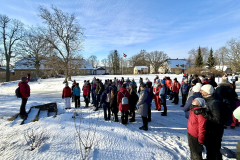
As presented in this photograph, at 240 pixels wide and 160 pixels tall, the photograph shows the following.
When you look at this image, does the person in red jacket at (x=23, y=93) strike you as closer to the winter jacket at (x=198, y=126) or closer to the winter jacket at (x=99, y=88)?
the winter jacket at (x=99, y=88)

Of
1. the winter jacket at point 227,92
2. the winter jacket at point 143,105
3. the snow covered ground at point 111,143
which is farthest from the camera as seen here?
the winter jacket at point 143,105

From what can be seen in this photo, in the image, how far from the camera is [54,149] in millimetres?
2891

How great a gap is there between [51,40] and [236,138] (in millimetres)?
25957

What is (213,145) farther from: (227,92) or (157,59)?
(157,59)

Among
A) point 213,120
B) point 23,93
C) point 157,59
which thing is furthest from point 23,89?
point 157,59

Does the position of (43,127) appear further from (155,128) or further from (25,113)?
(155,128)

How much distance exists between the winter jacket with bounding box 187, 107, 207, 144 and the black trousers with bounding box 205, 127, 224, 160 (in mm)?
154

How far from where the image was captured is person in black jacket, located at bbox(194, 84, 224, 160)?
2.22 metres

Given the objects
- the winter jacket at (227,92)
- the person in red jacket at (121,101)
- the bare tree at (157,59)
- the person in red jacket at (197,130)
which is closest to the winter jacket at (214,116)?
the person in red jacket at (197,130)

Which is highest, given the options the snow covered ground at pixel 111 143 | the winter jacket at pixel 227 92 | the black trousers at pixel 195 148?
the winter jacket at pixel 227 92

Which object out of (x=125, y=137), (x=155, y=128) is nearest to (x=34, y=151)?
(x=125, y=137)

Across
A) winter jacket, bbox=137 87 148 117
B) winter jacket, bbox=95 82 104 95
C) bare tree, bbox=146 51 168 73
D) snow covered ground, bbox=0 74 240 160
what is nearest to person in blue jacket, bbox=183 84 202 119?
snow covered ground, bbox=0 74 240 160

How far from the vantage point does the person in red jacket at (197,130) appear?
2283 mm

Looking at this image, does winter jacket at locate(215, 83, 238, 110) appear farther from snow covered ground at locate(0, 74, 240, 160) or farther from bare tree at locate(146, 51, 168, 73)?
bare tree at locate(146, 51, 168, 73)
